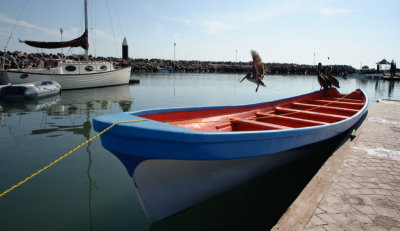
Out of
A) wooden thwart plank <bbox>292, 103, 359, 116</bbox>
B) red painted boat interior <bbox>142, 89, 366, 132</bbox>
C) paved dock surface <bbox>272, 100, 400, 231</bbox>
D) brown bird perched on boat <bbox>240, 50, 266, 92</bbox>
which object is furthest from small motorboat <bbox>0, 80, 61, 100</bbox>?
paved dock surface <bbox>272, 100, 400, 231</bbox>

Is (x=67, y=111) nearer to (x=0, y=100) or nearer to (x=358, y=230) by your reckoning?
(x=0, y=100)

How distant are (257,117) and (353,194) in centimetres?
298

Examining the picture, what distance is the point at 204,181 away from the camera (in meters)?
3.89

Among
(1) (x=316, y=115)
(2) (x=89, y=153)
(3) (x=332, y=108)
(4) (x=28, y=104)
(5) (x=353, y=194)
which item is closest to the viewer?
(5) (x=353, y=194)

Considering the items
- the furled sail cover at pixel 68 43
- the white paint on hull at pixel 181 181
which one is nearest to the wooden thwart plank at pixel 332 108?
the white paint on hull at pixel 181 181

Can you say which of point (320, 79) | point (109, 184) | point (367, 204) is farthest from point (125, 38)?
point (367, 204)

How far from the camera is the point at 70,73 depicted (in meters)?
20.9

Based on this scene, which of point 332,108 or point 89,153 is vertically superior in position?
point 332,108

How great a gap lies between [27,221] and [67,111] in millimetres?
9842

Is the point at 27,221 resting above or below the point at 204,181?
below

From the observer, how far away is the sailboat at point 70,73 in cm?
1873

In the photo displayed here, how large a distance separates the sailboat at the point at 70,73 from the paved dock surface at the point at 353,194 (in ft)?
67.1

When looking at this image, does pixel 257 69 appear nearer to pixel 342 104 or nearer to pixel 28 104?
pixel 342 104

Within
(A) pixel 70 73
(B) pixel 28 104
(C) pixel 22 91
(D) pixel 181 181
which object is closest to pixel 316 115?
(D) pixel 181 181
